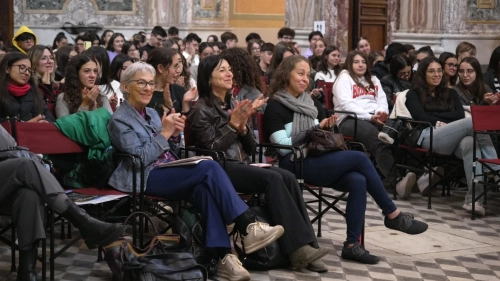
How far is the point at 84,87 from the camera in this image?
7.06 meters

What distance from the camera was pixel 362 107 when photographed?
908cm

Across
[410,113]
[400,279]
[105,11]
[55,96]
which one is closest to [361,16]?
[105,11]

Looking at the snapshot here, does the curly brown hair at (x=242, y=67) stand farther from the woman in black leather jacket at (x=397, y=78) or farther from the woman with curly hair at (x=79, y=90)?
the woman in black leather jacket at (x=397, y=78)

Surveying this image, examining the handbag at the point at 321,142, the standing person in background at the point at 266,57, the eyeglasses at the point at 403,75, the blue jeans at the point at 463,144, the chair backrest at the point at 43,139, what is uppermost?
the standing person in background at the point at 266,57

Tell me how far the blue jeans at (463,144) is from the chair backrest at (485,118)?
23 cm

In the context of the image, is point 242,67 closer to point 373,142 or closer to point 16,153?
point 373,142

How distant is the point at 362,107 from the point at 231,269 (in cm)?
356

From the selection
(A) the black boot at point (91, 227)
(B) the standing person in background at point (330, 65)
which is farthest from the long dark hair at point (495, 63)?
(A) the black boot at point (91, 227)

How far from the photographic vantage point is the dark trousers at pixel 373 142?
8.96m

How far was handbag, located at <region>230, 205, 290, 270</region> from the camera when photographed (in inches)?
243

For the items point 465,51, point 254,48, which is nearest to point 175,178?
point 465,51

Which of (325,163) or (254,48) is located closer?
(325,163)

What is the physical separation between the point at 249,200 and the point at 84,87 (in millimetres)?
1472

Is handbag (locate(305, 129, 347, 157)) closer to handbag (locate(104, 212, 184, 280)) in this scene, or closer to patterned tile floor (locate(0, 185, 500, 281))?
patterned tile floor (locate(0, 185, 500, 281))
